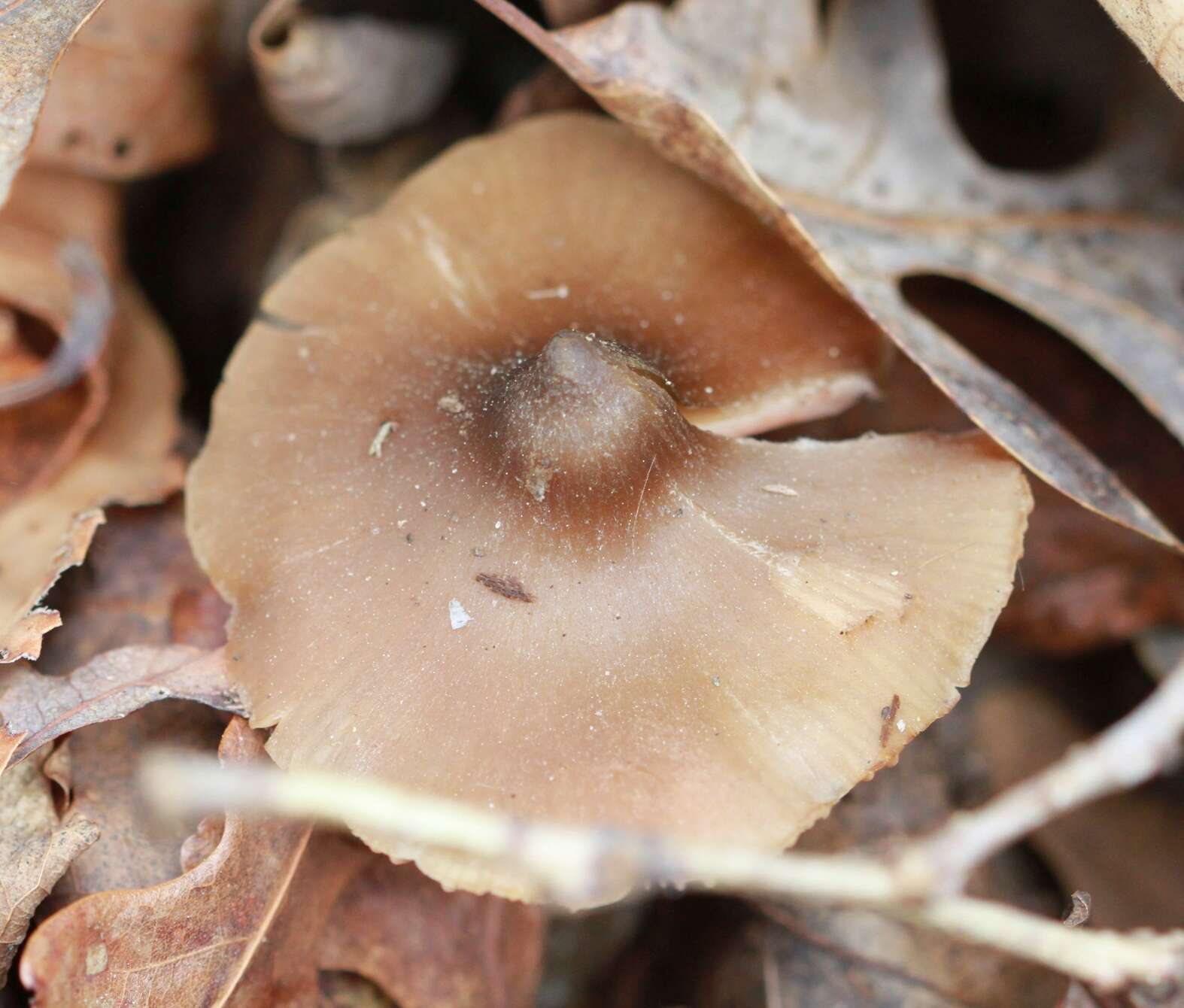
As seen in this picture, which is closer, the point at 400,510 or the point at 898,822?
the point at 400,510

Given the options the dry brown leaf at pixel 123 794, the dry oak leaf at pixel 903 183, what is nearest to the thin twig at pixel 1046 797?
the dry oak leaf at pixel 903 183

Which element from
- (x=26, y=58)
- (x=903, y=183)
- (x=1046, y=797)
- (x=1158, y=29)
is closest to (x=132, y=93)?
(x=26, y=58)

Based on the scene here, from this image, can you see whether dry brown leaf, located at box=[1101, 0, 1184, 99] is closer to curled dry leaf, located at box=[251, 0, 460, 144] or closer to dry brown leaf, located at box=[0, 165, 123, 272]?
curled dry leaf, located at box=[251, 0, 460, 144]

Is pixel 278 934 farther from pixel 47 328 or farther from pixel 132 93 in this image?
pixel 132 93

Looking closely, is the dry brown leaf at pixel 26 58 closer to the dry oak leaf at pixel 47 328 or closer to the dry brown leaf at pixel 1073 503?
the dry oak leaf at pixel 47 328

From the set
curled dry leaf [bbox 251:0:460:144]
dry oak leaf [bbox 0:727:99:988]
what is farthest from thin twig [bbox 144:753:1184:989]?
curled dry leaf [bbox 251:0:460:144]

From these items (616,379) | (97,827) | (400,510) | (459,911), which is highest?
(616,379)

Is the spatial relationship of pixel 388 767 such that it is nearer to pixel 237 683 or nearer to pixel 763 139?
pixel 237 683

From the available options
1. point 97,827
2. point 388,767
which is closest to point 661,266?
point 388,767
